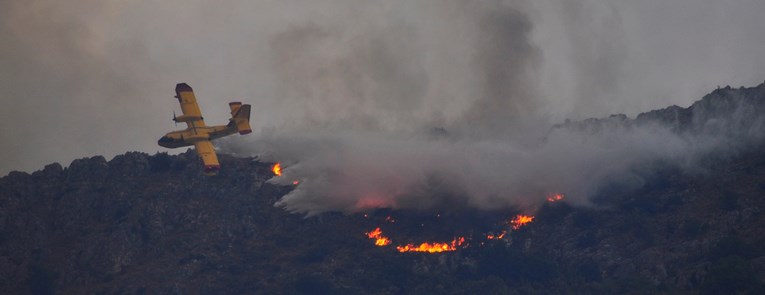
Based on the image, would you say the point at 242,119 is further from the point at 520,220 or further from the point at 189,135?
the point at 520,220

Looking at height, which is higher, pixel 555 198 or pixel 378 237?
pixel 378 237

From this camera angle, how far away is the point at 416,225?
598 feet

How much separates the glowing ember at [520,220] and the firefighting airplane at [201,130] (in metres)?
57.7

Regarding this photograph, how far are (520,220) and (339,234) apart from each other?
30708 mm

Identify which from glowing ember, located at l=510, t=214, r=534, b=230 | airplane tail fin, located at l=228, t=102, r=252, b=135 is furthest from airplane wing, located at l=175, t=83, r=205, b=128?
glowing ember, located at l=510, t=214, r=534, b=230

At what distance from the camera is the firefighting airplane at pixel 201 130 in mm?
143875

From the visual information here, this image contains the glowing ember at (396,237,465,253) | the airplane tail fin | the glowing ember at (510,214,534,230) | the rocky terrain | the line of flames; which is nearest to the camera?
the airplane tail fin

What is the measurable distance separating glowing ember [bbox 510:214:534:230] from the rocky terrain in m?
1.27

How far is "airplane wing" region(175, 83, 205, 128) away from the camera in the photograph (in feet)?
477

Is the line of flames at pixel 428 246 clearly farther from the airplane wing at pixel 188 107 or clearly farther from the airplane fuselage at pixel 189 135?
the airplane wing at pixel 188 107

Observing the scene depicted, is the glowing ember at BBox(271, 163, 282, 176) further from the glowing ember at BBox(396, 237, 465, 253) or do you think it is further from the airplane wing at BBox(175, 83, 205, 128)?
the airplane wing at BBox(175, 83, 205, 128)

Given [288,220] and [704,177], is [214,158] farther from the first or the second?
[704,177]

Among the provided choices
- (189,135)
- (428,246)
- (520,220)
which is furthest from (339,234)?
(189,135)

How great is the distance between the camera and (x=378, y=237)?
181 m
